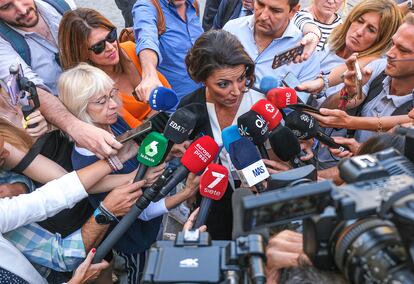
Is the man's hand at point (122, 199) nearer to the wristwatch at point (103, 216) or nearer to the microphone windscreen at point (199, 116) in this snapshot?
the wristwatch at point (103, 216)

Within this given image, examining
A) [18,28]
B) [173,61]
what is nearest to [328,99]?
[173,61]

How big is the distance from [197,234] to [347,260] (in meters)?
0.34

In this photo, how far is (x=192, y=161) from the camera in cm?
149

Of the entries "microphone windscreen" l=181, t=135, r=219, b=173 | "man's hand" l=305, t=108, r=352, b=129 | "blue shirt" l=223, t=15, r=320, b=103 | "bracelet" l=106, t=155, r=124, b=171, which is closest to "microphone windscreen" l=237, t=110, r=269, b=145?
"microphone windscreen" l=181, t=135, r=219, b=173

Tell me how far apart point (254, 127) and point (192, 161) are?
24cm

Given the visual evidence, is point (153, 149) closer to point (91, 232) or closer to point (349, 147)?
point (91, 232)

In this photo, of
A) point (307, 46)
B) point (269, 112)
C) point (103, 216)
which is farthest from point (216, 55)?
point (103, 216)

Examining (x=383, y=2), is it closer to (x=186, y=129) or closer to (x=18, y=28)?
(x=186, y=129)

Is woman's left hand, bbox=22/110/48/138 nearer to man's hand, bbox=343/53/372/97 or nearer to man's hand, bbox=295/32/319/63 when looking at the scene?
man's hand, bbox=295/32/319/63

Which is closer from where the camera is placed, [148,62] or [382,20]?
[382,20]

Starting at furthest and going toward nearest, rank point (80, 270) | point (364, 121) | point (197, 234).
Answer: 1. point (364, 121)
2. point (80, 270)
3. point (197, 234)

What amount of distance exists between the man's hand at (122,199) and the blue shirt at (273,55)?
0.84 meters

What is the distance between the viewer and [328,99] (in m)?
2.08

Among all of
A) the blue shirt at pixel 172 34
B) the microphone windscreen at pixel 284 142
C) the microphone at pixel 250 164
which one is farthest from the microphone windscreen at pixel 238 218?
the blue shirt at pixel 172 34
